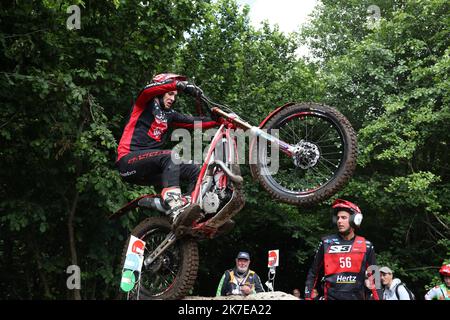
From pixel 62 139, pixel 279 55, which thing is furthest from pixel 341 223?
pixel 279 55

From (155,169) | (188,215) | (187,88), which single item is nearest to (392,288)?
(188,215)

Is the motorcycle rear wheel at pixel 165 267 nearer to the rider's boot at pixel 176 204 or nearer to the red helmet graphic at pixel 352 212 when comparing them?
the rider's boot at pixel 176 204

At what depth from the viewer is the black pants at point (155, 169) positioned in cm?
598

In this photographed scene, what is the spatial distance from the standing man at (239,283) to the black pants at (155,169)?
99.9 inches

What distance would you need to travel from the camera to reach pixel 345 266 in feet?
20.0

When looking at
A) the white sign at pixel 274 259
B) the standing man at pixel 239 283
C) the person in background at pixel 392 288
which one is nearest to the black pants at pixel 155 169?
the standing man at pixel 239 283

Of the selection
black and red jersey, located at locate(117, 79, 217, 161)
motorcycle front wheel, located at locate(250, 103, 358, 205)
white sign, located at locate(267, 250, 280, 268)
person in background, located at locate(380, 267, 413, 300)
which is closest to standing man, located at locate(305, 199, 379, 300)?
motorcycle front wheel, located at locate(250, 103, 358, 205)

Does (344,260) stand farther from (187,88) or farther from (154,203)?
(187,88)

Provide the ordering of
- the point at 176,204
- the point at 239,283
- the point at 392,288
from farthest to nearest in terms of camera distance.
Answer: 1. the point at 239,283
2. the point at 392,288
3. the point at 176,204

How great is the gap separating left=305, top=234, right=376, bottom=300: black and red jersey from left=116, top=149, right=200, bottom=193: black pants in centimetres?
171

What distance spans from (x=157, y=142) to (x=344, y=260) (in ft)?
8.02

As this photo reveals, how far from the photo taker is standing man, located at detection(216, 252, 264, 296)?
8.17m

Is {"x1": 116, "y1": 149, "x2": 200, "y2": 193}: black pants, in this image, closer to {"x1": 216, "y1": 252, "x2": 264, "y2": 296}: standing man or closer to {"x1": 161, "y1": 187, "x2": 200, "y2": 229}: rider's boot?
{"x1": 161, "y1": 187, "x2": 200, "y2": 229}: rider's boot

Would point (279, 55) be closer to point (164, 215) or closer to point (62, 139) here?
point (62, 139)
